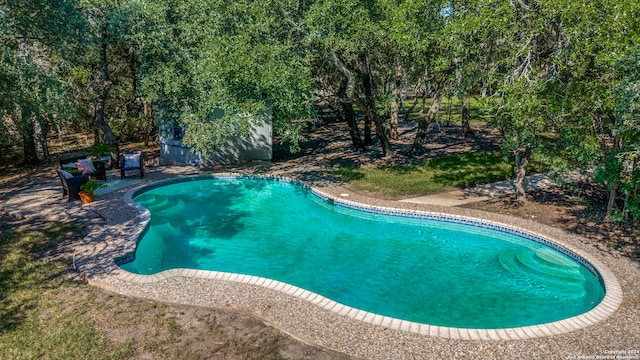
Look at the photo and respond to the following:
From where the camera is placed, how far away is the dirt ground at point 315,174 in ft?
20.7

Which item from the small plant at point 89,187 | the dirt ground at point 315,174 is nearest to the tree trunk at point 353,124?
the dirt ground at point 315,174

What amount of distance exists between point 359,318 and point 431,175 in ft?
33.9

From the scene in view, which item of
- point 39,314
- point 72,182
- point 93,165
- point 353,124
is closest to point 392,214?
point 353,124

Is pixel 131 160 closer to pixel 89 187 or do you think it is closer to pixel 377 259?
pixel 89 187

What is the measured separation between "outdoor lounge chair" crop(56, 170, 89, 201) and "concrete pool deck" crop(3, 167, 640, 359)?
11.3 ft

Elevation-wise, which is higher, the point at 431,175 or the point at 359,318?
the point at 431,175

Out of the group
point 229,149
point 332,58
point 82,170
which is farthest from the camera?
point 229,149

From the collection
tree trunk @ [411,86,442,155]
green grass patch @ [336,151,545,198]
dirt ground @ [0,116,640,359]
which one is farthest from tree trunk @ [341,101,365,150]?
green grass patch @ [336,151,545,198]

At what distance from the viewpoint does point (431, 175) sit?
16.2 m

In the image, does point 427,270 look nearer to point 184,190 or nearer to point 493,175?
point 493,175

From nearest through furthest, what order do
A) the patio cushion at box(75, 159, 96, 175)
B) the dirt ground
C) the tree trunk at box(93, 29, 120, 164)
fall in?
the dirt ground
the patio cushion at box(75, 159, 96, 175)
the tree trunk at box(93, 29, 120, 164)

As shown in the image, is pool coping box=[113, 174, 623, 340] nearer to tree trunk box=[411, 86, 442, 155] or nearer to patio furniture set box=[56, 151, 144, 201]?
patio furniture set box=[56, 151, 144, 201]

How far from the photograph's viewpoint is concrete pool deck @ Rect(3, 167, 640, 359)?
621 cm

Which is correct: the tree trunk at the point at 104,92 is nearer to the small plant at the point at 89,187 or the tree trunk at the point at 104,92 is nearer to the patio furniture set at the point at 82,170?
the patio furniture set at the point at 82,170
